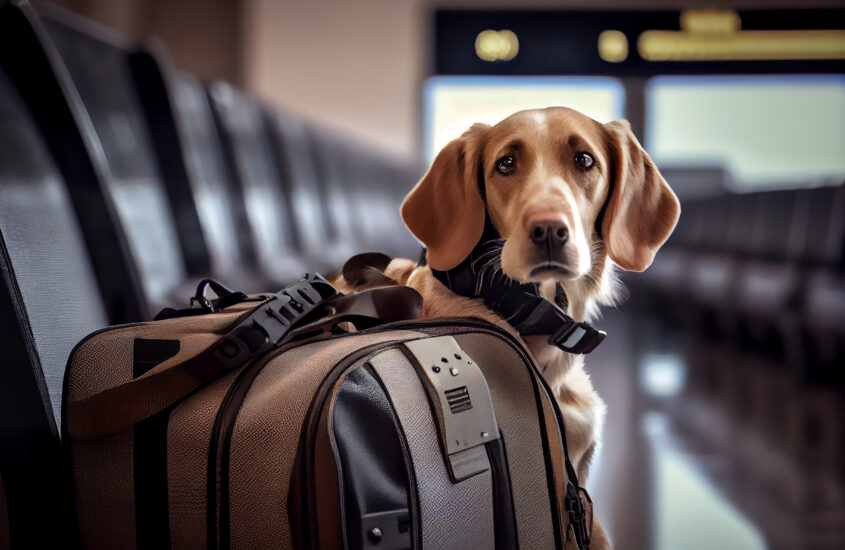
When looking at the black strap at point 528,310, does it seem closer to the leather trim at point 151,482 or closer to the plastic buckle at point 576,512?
the plastic buckle at point 576,512

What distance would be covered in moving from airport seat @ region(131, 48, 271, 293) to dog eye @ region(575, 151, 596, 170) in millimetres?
1155

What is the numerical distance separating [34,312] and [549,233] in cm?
73

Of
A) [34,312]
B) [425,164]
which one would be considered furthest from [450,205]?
[425,164]

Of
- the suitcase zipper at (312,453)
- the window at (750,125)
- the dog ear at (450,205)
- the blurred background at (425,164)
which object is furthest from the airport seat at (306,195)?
the window at (750,125)

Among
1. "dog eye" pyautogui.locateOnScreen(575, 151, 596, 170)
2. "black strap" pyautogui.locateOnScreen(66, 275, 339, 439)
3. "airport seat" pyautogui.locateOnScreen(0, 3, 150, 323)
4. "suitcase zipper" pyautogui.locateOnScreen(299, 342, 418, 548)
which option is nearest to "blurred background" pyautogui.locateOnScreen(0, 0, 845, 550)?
"airport seat" pyautogui.locateOnScreen(0, 3, 150, 323)

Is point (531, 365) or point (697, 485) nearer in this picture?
point (531, 365)

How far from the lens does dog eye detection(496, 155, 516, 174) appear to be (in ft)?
3.75

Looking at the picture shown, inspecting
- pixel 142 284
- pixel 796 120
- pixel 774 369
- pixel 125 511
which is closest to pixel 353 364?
pixel 125 511

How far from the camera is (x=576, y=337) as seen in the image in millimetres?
1082

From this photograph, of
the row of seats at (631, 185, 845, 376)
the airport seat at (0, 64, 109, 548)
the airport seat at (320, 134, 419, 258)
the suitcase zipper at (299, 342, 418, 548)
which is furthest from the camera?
the airport seat at (320, 134, 419, 258)

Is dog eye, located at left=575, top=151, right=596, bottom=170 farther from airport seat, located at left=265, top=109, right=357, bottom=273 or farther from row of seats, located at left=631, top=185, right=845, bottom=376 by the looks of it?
row of seats, located at left=631, top=185, right=845, bottom=376

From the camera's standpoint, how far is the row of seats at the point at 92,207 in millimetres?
1029

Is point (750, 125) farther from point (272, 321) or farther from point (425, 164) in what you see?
point (272, 321)

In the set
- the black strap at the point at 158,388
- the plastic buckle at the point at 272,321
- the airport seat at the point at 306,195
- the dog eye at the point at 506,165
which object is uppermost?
the dog eye at the point at 506,165
